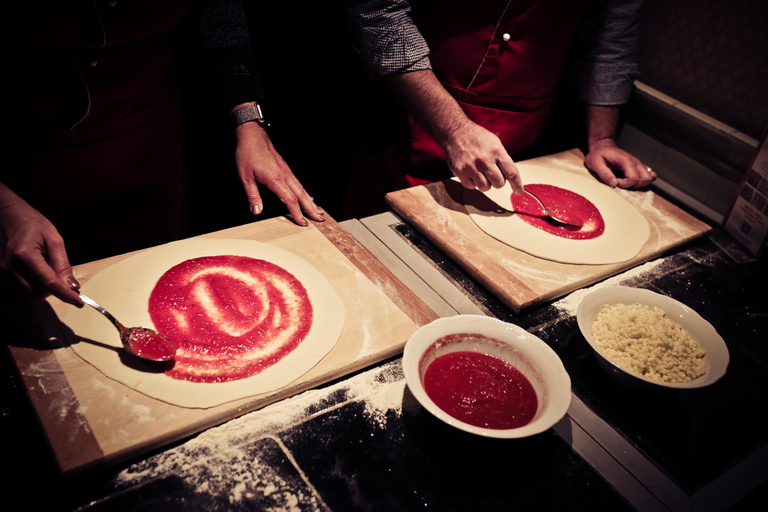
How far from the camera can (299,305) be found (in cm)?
135

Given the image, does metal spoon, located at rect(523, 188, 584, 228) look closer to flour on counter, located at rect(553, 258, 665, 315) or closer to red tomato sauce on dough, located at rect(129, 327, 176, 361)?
flour on counter, located at rect(553, 258, 665, 315)

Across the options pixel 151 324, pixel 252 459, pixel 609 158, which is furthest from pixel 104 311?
pixel 609 158

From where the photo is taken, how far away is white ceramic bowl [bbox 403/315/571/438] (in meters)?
0.96

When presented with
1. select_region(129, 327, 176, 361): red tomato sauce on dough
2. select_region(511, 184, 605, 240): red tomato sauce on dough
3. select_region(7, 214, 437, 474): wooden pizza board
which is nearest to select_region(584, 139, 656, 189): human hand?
select_region(511, 184, 605, 240): red tomato sauce on dough

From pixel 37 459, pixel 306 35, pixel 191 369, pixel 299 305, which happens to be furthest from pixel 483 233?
pixel 306 35

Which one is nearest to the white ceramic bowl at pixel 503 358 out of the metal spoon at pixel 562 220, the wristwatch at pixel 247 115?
the metal spoon at pixel 562 220

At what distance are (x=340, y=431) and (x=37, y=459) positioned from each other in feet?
1.90

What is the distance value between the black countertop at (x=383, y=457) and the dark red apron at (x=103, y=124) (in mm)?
794

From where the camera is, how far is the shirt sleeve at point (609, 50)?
7.50ft

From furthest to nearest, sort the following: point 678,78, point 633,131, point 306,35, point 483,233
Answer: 1. point 306,35
2. point 633,131
3. point 678,78
4. point 483,233

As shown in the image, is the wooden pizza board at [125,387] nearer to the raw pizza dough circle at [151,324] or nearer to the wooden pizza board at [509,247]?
the raw pizza dough circle at [151,324]

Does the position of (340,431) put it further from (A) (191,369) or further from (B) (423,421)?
(A) (191,369)

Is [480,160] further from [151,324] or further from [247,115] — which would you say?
[151,324]

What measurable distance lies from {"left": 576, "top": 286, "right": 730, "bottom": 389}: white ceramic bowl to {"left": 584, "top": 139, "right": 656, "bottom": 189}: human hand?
0.89m
